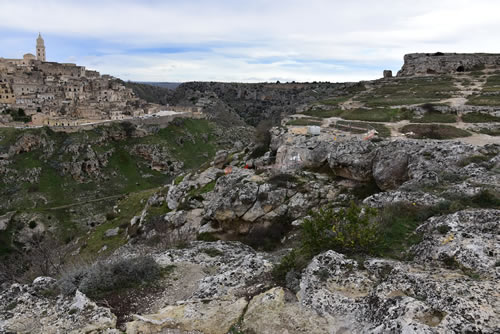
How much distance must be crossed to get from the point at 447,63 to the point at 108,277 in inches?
2800

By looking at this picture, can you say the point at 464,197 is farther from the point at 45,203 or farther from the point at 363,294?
the point at 45,203

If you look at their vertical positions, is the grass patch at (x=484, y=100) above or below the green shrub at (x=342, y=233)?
above

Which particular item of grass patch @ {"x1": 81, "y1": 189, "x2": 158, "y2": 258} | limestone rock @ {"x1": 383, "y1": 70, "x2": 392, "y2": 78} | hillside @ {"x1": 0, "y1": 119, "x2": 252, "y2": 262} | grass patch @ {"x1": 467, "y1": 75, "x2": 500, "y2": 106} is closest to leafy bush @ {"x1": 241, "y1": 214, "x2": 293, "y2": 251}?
grass patch @ {"x1": 81, "y1": 189, "x2": 158, "y2": 258}

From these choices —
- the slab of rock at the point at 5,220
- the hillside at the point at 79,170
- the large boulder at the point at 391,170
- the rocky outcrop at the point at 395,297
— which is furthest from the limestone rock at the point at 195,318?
the slab of rock at the point at 5,220

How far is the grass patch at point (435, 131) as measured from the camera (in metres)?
25.0

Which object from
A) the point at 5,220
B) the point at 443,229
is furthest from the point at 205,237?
the point at 5,220

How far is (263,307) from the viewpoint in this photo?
325 inches

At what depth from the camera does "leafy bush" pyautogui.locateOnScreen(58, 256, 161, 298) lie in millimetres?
9990

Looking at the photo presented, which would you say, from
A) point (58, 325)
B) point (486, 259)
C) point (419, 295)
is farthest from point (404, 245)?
point (58, 325)

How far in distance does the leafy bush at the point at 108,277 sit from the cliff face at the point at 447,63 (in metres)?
68.5

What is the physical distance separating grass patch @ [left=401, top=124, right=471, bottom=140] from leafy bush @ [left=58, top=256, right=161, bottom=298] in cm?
2348

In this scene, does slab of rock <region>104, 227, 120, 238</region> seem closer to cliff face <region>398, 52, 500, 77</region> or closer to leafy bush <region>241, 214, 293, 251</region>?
leafy bush <region>241, 214, 293, 251</region>

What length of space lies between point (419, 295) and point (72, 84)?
370 feet

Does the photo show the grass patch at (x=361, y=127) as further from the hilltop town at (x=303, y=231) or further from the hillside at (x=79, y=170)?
the hillside at (x=79, y=170)
